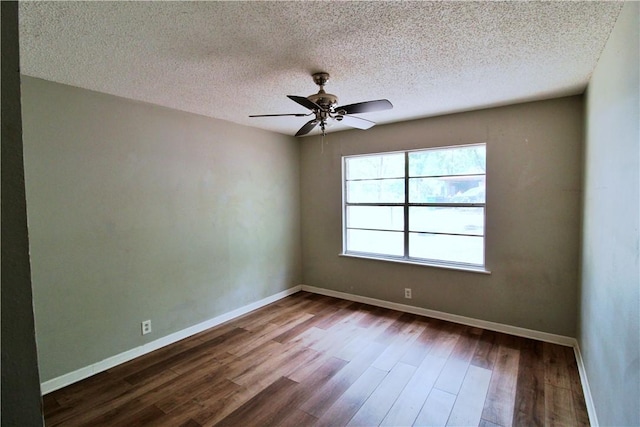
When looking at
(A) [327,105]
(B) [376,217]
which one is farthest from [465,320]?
(A) [327,105]

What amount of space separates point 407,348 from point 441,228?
1539 mm

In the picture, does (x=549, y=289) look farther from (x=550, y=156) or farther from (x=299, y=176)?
(x=299, y=176)

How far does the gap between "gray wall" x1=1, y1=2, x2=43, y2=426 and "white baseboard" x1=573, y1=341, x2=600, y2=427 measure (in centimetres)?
282

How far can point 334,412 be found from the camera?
2242mm

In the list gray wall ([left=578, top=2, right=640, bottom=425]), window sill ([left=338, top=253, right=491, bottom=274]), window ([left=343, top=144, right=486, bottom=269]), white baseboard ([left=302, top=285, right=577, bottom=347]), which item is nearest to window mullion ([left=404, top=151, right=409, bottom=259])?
window ([left=343, top=144, right=486, bottom=269])

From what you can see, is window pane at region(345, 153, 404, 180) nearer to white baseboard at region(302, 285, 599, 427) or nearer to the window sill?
the window sill

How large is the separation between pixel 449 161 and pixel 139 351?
3995 millimetres

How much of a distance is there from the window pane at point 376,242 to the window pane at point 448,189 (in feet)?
1.92

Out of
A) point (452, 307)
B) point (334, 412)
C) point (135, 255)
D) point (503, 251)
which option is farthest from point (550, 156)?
point (135, 255)

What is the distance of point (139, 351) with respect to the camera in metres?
3.09

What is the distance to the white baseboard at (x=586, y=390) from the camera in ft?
6.68

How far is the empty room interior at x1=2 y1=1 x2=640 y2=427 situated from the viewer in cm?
166

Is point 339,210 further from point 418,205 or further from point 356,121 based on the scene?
point 356,121

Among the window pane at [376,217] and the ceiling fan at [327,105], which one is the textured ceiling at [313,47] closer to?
the ceiling fan at [327,105]
